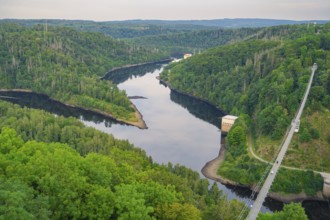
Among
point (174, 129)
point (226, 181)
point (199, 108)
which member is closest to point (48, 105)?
point (174, 129)

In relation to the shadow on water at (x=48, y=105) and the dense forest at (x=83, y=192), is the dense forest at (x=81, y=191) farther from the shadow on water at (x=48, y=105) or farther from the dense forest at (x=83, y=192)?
the shadow on water at (x=48, y=105)

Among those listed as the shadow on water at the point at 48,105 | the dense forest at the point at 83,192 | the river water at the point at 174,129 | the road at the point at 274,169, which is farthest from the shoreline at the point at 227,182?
the shadow on water at the point at 48,105

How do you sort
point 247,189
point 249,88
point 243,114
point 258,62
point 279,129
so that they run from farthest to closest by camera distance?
1. point 258,62
2. point 249,88
3. point 243,114
4. point 279,129
5. point 247,189

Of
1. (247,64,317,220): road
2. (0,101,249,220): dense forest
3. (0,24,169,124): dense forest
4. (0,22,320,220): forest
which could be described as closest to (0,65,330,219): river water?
(247,64,317,220): road

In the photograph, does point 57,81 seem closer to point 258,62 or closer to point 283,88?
point 258,62

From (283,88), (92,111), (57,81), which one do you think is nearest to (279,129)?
(283,88)

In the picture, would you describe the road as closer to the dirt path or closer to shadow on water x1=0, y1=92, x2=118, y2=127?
the dirt path

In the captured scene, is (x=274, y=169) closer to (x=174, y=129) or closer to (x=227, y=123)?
(x=227, y=123)
